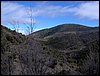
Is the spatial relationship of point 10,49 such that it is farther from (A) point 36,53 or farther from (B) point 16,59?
(A) point 36,53

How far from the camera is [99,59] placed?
16328 millimetres

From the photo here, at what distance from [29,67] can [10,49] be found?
46.2 feet

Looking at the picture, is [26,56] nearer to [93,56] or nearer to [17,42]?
[93,56]

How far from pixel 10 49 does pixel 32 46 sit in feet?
42.0

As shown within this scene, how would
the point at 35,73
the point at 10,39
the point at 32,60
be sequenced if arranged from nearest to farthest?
the point at 35,73 → the point at 32,60 → the point at 10,39

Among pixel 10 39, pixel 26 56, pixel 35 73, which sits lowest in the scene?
pixel 35 73

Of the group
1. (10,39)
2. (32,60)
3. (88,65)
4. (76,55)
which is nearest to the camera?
(32,60)

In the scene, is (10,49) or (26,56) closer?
(26,56)

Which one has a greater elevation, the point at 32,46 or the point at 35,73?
the point at 32,46

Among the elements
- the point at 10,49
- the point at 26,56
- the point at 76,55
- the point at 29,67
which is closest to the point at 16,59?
the point at 10,49

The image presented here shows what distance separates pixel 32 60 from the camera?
612 inches

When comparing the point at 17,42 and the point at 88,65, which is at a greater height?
the point at 17,42

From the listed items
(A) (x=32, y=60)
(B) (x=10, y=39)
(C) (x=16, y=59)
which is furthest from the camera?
(B) (x=10, y=39)

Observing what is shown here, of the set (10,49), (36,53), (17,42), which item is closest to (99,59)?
(36,53)
